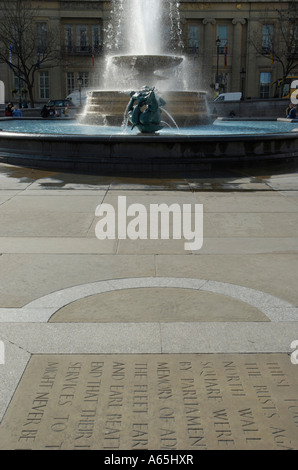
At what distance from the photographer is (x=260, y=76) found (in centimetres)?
6762

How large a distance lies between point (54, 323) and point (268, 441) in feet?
7.14

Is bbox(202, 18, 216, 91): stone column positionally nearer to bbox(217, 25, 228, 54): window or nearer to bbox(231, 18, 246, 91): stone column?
bbox(217, 25, 228, 54): window

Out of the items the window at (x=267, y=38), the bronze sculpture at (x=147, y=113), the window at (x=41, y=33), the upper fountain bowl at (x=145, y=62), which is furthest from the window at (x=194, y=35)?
the bronze sculpture at (x=147, y=113)

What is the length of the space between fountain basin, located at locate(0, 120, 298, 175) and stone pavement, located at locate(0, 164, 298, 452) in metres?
5.07

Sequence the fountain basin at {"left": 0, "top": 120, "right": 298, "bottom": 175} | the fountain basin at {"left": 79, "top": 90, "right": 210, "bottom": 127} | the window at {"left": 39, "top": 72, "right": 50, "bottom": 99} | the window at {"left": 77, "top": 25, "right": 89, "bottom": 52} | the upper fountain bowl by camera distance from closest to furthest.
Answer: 1. the fountain basin at {"left": 0, "top": 120, "right": 298, "bottom": 175}
2. the fountain basin at {"left": 79, "top": 90, "right": 210, "bottom": 127}
3. the upper fountain bowl
4. the window at {"left": 77, "top": 25, "right": 89, "bottom": 52}
5. the window at {"left": 39, "top": 72, "right": 50, "bottom": 99}

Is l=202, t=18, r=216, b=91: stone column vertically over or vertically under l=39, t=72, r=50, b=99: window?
over

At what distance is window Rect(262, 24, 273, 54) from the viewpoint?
64.5 meters

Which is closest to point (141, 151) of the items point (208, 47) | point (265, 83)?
point (208, 47)

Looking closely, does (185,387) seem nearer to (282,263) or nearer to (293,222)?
(282,263)

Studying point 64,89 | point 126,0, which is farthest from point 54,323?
point 126,0

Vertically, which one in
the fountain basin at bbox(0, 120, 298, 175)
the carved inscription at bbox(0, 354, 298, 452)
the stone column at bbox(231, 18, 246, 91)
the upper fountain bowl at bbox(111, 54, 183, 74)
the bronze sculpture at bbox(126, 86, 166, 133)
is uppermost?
the stone column at bbox(231, 18, 246, 91)

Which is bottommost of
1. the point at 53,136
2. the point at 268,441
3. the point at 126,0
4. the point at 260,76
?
the point at 268,441

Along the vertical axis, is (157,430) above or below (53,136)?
below

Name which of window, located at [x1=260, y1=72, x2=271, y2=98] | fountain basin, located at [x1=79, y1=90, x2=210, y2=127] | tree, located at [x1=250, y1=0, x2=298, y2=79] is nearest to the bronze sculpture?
fountain basin, located at [x1=79, y1=90, x2=210, y2=127]
